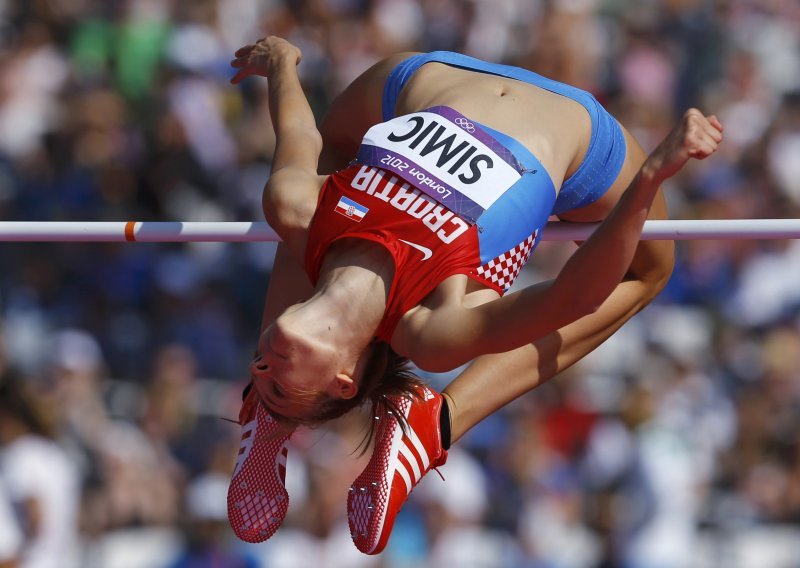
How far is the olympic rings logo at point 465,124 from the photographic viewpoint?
3.93 metres

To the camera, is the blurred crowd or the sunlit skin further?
the blurred crowd

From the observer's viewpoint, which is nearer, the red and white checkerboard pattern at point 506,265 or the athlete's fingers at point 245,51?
the red and white checkerboard pattern at point 506,265

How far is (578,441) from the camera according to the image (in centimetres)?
733

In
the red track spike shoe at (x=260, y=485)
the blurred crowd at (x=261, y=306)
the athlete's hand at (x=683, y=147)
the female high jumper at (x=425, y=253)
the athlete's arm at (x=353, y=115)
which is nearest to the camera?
the athlete's hand at (x=683, y=147)

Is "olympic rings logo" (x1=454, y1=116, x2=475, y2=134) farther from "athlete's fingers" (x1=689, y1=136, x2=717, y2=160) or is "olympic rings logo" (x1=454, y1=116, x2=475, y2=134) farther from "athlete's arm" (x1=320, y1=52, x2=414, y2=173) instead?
"athlete's fingers" (x1=689, y1=136, x2=717, y2=160)

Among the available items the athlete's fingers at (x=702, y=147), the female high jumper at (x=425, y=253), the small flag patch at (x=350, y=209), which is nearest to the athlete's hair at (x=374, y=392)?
the female high jumper at (x=425, y=253)

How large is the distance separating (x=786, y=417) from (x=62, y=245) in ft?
→ 13.2

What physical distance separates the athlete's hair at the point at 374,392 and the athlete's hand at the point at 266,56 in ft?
3.24

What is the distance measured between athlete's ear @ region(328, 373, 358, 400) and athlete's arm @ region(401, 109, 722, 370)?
8.8 inches

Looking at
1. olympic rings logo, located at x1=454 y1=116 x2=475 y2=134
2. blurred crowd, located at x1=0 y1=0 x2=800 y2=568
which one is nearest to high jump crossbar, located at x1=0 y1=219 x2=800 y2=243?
olympic rings logo, located at x1=454 y1=116 x2=475 y2=134

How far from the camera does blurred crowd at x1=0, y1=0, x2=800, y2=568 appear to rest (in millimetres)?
6973

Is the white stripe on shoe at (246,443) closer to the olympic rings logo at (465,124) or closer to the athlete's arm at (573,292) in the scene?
the athlete's arm at (573,292)

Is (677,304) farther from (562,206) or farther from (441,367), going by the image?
(441,367)

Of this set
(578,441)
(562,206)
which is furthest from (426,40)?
(562,206)
